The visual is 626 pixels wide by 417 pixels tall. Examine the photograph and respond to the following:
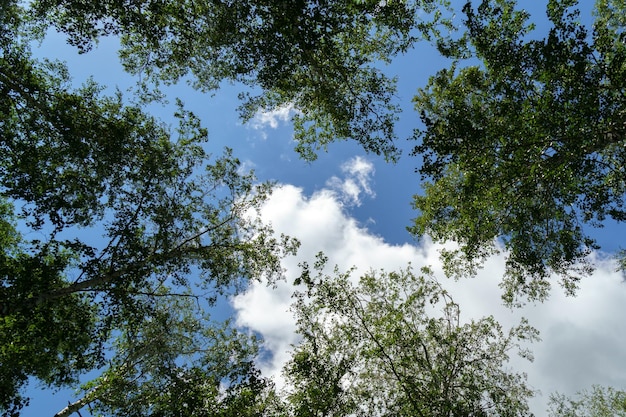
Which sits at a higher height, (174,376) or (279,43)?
(279,43)

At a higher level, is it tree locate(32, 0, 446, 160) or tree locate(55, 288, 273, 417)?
tree locate(32, 0, 446, 160)

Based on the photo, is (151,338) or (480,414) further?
(151,338)

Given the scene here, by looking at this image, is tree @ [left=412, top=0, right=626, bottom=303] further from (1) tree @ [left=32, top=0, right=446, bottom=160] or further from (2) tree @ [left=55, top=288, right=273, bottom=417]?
(2) tree @ [left=55, top=288, right=273, bottom=417]

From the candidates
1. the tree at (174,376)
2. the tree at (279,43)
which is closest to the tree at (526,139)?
the tree at (279,43)

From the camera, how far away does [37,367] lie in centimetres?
1440

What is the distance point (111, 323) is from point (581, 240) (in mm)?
20121

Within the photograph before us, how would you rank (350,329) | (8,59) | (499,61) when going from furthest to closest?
(350,329), (499,61), (8,59)

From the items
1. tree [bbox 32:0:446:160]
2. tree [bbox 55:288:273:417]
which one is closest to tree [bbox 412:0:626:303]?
tree [bbox 32:0:446:160]

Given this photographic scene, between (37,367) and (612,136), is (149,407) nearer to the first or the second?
(37,367)

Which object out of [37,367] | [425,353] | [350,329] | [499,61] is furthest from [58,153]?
[425,353]

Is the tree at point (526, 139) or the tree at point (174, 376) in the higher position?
the tree at point (526, 139)

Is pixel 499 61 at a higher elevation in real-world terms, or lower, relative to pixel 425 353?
higher

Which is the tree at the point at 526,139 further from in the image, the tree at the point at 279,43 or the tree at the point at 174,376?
the tree at the point at 174,376

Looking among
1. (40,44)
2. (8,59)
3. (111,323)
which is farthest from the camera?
(40,44)
